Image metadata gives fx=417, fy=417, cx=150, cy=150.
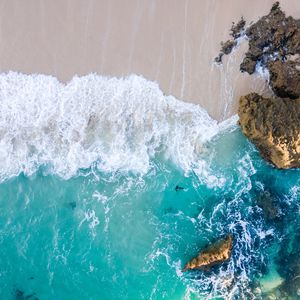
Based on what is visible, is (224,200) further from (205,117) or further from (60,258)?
(60,258)

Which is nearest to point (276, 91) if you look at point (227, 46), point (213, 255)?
point (227, 46)

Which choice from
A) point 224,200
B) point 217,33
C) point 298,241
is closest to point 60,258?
point 224,200

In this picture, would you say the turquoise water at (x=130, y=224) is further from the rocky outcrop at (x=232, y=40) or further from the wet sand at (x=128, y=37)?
the rocky outcrop at (x=232, y=40)

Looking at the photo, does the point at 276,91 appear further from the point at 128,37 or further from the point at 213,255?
the point at 213,255

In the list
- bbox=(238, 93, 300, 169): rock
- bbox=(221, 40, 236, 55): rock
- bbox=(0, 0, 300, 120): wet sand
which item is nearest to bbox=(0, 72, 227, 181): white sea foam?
bbox=(0, 0, 300, 120): wet sand

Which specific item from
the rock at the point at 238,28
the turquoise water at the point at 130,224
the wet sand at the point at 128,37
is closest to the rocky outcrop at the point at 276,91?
the rock at the point at 238,28

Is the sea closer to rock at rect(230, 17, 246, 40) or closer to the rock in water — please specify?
the rock in water

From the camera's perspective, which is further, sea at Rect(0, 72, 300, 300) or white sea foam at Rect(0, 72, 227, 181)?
sea at Rect(0, 72, 300, 300)
